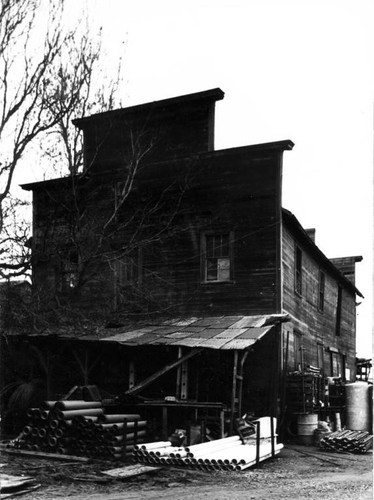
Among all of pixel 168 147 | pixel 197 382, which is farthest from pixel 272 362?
pixel 168 147

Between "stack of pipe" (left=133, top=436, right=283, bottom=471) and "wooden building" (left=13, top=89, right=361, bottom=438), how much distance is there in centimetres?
409

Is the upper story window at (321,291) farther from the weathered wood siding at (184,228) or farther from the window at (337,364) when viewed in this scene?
the weathered wood siding at (184,228)

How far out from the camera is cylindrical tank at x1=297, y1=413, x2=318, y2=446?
63.8 ft

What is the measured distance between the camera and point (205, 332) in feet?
59.8

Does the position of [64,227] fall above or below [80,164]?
below

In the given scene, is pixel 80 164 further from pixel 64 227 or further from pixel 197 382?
pixel 197 382

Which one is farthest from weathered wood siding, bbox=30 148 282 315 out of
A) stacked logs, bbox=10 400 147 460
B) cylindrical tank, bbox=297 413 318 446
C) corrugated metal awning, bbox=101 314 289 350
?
stacked logs, bbox=10 400 147 460

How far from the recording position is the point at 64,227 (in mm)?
21625

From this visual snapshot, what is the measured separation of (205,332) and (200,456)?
5422mm

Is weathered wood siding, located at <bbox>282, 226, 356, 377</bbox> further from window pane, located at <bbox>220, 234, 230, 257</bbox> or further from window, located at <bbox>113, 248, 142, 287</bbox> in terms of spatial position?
window, located at <bbox>113, 248, 142, 287</bbox>

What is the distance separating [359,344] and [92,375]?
2108cm

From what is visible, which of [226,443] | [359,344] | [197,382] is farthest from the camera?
[359,344]

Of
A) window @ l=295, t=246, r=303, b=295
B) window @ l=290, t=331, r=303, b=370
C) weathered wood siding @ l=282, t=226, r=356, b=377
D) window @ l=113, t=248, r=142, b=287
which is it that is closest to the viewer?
weathered wood siding @ l=282, t=226, r=356, b=377

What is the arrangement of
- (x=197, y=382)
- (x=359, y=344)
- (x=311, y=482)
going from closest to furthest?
(x=311, y=482) → (x=197, y=382) → (x=359, y=344)
